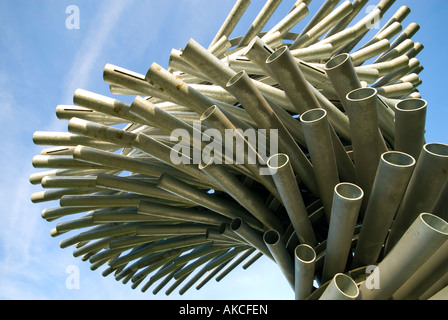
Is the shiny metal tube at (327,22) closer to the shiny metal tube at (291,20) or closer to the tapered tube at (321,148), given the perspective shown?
the shiny metal tube at (291,20)

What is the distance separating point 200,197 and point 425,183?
3193 mm

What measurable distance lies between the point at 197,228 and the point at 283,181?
12.3 feet

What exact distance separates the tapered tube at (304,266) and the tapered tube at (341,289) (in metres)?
0.41

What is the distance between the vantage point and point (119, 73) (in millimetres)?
4852

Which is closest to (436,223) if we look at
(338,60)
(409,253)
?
(409,253)

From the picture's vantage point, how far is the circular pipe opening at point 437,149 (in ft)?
11.7

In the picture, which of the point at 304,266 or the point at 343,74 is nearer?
the point at 304,266

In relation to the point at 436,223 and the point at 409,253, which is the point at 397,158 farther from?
the point at 409,253

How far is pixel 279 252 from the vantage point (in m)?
4.82

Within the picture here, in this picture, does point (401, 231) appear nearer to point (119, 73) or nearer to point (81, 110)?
point (119, 73)

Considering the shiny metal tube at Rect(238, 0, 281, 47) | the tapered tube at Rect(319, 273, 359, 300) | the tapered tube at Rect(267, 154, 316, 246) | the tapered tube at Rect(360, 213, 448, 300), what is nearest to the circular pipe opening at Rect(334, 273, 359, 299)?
the tapered tube at Rect(319, 273, 359, 300)

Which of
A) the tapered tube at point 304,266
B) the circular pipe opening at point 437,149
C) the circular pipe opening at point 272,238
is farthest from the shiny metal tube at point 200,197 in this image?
the circular pipe opening at point 437,149

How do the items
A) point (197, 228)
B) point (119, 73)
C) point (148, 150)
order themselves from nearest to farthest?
1. point (119, 73)
2. point (148, 150)
3. point (197, 228)
